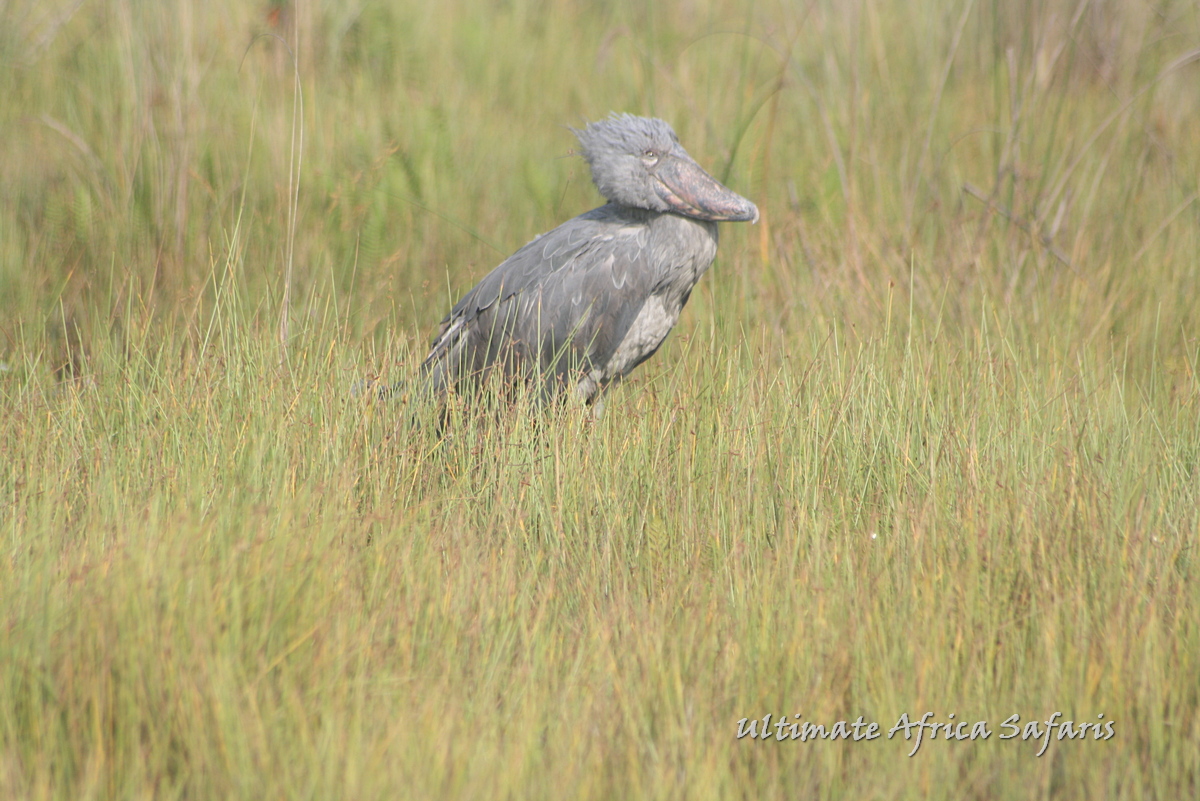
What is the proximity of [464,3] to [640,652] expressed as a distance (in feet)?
20.1

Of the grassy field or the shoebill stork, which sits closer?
the grassy field

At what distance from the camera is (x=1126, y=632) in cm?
204

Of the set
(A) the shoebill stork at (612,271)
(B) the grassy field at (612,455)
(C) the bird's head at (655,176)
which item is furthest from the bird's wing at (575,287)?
(B) the grassy field at (612,455)

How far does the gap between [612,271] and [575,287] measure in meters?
0.14

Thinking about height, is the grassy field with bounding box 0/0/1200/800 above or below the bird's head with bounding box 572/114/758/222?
below

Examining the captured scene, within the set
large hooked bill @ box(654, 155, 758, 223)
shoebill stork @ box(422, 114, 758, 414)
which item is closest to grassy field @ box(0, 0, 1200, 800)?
shoebill stork @ box(422, 114, 758, 414)

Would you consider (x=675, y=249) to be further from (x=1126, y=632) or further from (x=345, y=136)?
(x=345, y=136)

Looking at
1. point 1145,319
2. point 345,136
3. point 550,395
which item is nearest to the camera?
point 550,395

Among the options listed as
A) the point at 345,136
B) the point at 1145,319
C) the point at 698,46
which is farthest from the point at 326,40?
the point at 1145,319

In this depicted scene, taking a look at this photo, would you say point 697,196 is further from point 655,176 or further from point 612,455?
point 612,455

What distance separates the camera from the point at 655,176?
351cm

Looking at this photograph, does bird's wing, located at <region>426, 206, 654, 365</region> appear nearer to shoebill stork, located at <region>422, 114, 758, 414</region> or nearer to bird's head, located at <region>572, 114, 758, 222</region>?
shoebill stork, located at <region>422, 114, 758, 414</region>

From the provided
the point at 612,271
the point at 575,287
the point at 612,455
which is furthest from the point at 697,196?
the point at 612,455

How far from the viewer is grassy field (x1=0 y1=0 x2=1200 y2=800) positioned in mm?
1825
